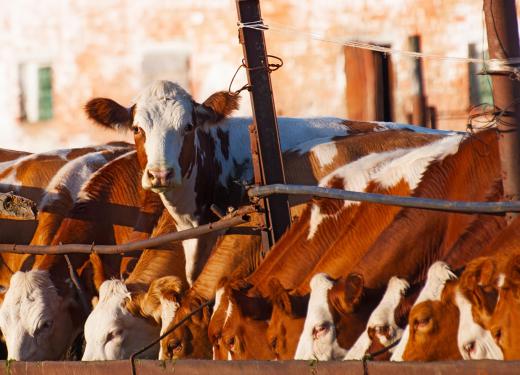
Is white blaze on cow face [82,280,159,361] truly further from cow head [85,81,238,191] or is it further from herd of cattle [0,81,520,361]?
cow head [85,81,238,191]

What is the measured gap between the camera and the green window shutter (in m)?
19.9

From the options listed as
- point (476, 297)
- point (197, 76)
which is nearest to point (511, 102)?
point (476, 297)

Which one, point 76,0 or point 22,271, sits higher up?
point 76,0

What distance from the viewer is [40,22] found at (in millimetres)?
20219

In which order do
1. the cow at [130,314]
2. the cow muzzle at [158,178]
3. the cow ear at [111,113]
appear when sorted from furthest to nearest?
the cow ear at [111,113]
the cow muzzle at [158,178]
the cow at [130,314]

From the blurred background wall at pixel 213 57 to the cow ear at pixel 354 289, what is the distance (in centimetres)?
1069

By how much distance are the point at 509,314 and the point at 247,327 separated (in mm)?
1857

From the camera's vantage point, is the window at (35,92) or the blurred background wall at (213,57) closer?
the blurred background wall at (213,57)

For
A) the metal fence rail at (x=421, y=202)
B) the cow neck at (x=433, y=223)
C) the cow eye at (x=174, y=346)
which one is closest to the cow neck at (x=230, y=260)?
the cow eye at (x=174, y=346)

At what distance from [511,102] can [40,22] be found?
571 inches

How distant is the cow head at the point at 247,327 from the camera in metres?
6.96

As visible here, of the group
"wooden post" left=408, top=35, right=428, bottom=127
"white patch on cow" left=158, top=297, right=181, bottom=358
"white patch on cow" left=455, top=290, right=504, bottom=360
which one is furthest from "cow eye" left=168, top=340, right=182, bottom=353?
"wooden post" left=408, top=35, right=428, bottom=127

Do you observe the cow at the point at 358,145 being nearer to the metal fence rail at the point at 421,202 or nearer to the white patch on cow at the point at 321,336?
the metal fence rail at the point at 421,202

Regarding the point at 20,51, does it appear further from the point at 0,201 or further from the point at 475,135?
the point at 475,135
